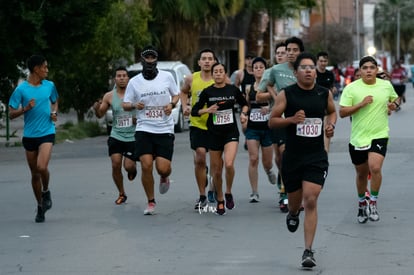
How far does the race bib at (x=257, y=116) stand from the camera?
559 inches

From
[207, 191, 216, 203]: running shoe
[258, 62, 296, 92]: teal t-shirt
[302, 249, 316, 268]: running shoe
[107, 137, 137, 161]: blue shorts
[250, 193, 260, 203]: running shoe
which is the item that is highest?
[258, 62, 296, 92]: teal t-shirt

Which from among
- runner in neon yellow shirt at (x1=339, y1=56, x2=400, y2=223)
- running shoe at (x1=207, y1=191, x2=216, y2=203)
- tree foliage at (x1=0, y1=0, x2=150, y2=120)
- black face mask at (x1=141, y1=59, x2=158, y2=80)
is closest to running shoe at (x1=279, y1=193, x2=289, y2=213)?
running shoe at (x1=207, y1=191, x2=216, y2=203)

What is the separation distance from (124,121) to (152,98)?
4.08 feet

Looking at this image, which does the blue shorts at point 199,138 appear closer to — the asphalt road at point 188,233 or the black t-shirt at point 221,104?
the black t-shirt at point 221,104

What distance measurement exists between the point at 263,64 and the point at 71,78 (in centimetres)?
1718

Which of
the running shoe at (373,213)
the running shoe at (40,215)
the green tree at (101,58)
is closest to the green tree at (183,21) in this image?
the green tree at (101,58)

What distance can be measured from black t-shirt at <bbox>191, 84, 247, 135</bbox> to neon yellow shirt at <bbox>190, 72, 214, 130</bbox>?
10 centimetres

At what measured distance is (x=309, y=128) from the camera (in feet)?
32.1

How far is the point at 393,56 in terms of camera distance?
4946 inches

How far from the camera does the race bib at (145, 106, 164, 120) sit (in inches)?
517

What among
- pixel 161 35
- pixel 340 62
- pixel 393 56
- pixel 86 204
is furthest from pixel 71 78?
pixel 393 56

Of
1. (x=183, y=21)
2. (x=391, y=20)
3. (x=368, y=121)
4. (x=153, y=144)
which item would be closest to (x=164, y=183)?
(x=153, y=144)

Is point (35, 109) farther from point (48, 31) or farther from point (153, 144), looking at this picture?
point (48, 31)

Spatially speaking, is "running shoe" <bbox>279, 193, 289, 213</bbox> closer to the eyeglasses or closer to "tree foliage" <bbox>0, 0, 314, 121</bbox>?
the eyeglasses
